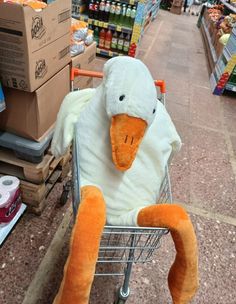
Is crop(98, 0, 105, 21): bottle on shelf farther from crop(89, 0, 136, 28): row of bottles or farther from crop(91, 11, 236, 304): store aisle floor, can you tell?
crop(91, 11, 236, 304): store aisle floor

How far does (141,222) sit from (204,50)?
484 centimetres

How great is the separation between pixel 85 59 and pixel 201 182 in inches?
45.2

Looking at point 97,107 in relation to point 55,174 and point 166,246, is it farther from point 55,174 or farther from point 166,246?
Answer: point 166,246

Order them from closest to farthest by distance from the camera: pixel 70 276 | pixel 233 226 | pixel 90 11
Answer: pixel 70 276 < pixel 233 226 < pixel 90 11

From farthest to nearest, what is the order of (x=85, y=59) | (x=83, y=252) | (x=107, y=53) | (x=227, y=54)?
(x=107, y=53)
(x=227, y=54)
(x=85, y=59)
(x=83, y=252)

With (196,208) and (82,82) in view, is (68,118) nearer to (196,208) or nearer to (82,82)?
(82,82)

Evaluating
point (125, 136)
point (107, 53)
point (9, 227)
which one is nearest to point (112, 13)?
point (107, 53)

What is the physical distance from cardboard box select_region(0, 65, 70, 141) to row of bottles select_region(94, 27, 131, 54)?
7.44ft

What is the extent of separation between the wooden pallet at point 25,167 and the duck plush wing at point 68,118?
0.29 m

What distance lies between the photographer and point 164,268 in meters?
1.32

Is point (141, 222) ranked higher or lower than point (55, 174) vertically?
higher

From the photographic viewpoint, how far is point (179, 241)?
2.41ft

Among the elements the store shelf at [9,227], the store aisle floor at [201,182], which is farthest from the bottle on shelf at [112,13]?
the store shelf at [9,227]

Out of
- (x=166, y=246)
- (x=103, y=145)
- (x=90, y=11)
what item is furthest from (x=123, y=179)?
(x=90, y=11)
